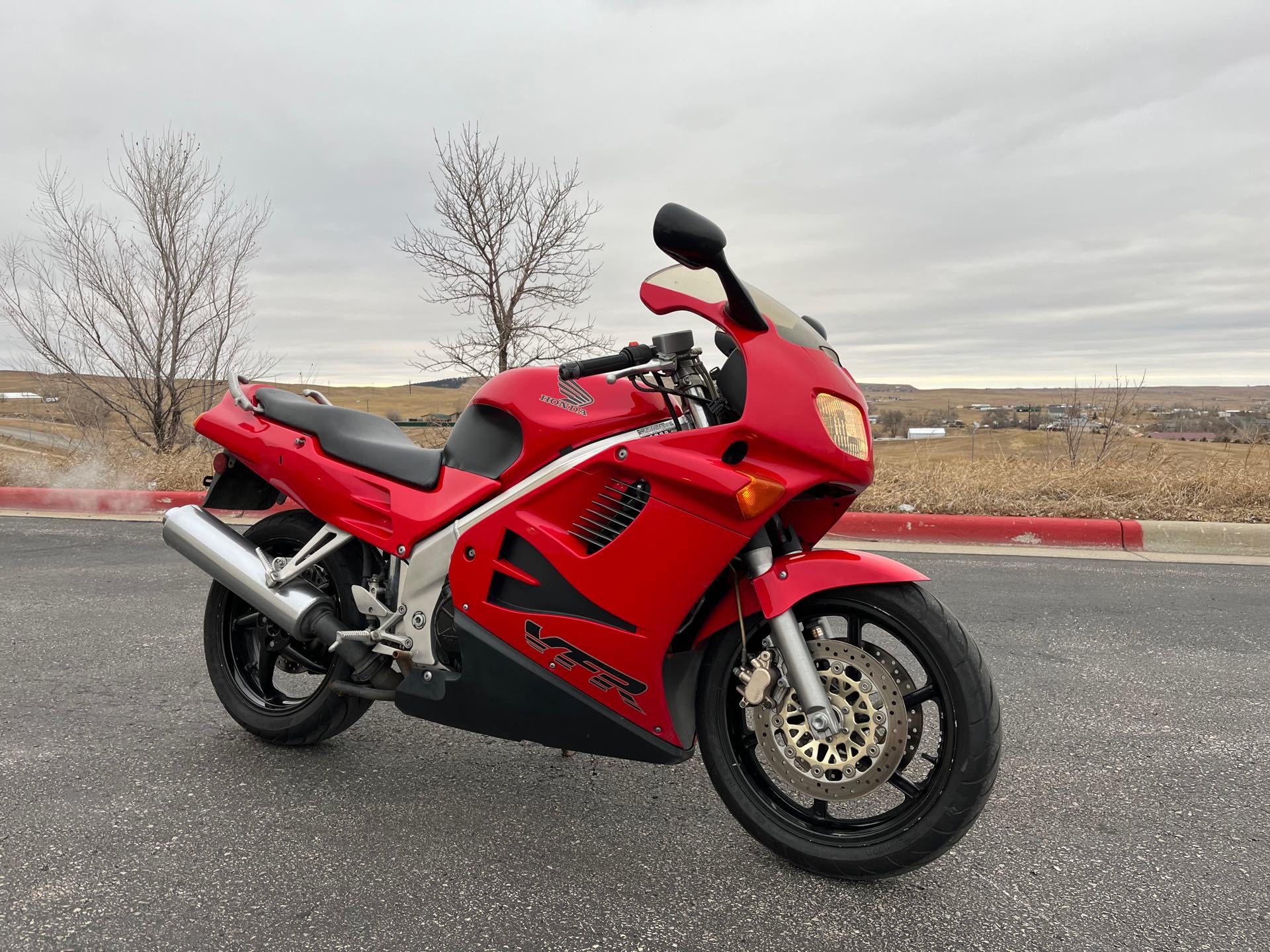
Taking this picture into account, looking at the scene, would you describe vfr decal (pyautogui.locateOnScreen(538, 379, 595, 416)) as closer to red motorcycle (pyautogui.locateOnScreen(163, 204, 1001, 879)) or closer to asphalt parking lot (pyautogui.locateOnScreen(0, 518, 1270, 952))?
red motorcycle (pyautogui.locateOnScreen(163, 204, 1001, 879))

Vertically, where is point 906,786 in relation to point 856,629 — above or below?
below

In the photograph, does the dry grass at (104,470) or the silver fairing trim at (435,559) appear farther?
the dry grass at (104,470)

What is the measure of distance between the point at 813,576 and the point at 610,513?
0.56 meters

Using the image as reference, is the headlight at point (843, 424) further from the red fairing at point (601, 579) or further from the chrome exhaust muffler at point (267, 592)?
the chrome exhaust muffler at point (267, 592)

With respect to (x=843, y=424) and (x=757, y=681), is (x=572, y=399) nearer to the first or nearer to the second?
(x=843, y=424)

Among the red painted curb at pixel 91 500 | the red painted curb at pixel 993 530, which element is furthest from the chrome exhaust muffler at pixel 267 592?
the red painted curb at pixel 91 500

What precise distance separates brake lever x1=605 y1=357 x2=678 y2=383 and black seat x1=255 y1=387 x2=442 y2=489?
2.32ft

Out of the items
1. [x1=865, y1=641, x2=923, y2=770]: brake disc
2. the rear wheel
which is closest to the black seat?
the rear wheel

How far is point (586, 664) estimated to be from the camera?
2309 millimetres

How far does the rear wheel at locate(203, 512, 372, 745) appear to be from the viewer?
288 cm

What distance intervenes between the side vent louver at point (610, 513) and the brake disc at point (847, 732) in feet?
1.95

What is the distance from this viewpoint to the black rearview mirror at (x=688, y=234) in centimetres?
204

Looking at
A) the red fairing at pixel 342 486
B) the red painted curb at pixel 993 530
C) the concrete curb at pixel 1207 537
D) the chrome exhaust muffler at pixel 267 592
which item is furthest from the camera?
the red painted curb at pixel 993 530

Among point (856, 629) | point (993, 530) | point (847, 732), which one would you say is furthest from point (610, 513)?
point (993, 530)
